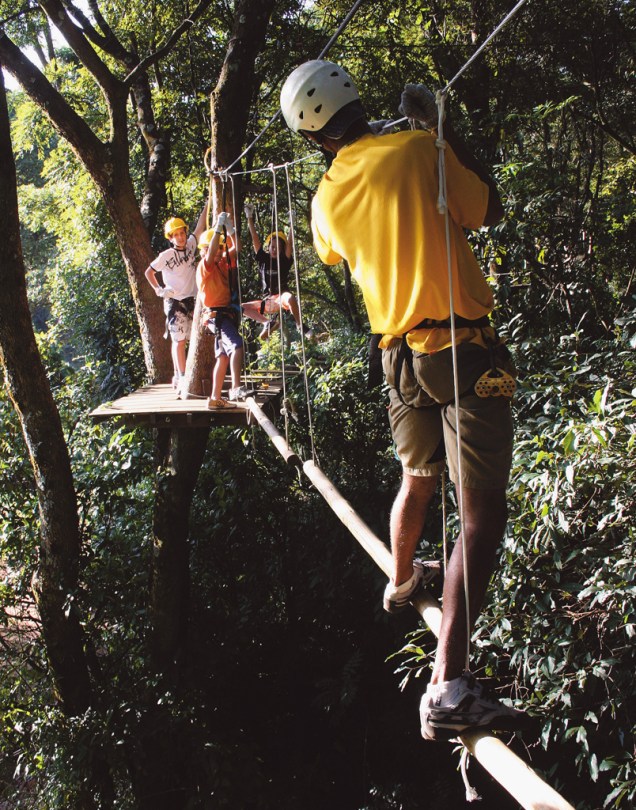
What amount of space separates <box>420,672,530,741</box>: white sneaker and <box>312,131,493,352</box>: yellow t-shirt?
0.75 metres

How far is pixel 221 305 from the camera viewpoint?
4.69 m

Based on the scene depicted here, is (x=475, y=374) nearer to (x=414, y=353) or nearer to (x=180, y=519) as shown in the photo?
(x=414, y=353)

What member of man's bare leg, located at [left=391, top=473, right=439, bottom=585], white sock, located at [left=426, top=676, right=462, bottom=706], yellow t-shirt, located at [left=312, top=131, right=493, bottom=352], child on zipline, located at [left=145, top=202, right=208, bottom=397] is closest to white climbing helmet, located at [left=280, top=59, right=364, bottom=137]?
yellow t-shirt, located at [left=312, top=131, right=493, bottom=352]

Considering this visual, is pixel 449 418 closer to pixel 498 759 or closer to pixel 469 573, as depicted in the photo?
pixel 469 573

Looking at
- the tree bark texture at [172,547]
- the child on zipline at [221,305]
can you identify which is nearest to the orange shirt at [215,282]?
the child on zipline at [221,305]

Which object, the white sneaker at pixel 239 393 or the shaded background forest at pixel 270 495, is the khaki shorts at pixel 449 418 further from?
the white sneaker at pixel 239 393

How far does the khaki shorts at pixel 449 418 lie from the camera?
61.3 inches

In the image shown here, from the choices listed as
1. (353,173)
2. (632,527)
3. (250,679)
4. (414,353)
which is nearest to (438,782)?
(250,679)

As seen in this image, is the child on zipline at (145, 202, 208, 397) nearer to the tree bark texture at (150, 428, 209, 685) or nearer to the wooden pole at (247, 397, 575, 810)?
the tree bark texture at (150, 428, 209, 685)

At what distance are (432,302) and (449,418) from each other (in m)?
0.27

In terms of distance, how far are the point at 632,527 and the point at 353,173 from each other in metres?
1.87

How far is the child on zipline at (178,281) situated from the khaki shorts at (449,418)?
140 inches

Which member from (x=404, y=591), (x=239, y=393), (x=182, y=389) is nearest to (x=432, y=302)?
(x=404, y=591)

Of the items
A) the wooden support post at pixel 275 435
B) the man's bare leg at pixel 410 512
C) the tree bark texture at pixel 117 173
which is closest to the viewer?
the man's bare leg at pixel 410 512
